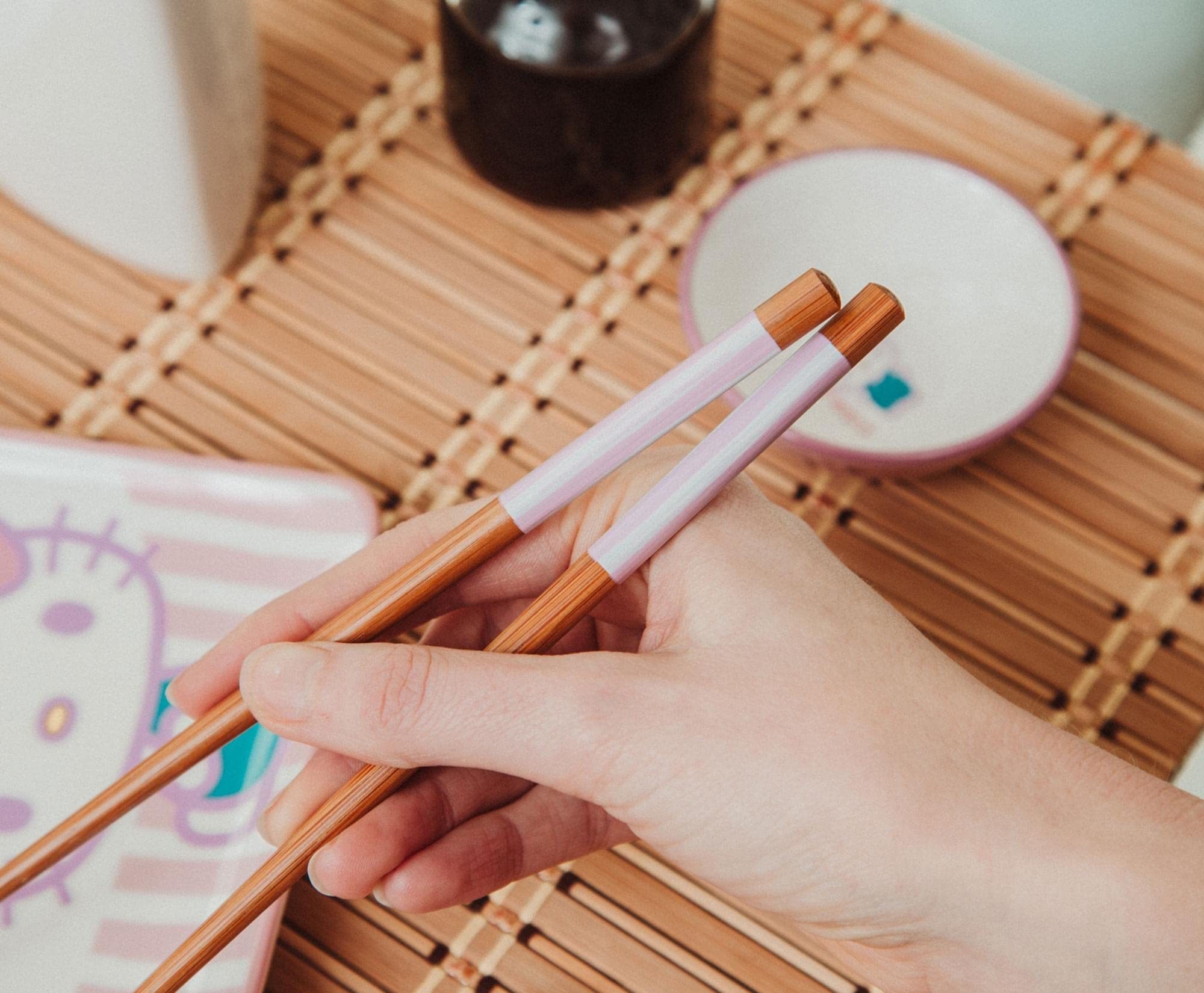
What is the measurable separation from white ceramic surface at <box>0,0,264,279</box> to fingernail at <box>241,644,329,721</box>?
0.26 m

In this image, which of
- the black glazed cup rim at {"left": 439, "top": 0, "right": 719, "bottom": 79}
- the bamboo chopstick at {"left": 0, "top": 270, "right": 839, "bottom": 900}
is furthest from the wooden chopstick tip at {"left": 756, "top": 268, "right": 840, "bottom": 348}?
the black glazed cup rim at {"left": 439, "top": 0, "right": 719, "bottom": 79}

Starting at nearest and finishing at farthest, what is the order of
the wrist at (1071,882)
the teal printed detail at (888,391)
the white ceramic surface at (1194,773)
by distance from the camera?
the wrist at (1071,882) → the white ceramic surface at (1194,773) → the teal printed detail at (888,391)

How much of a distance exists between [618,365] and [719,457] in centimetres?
21

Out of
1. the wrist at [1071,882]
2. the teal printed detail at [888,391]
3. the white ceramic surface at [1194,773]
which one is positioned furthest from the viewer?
the teal printed detail at [888,391]

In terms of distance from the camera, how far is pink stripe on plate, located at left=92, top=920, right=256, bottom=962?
1.38 feet

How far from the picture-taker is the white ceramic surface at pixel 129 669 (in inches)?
16.6

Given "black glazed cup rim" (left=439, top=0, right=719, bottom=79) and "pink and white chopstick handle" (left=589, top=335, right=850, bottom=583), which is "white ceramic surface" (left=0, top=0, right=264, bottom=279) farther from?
"pink and white chopstick handle" (left=589, top=335, right=850, bottom=583)

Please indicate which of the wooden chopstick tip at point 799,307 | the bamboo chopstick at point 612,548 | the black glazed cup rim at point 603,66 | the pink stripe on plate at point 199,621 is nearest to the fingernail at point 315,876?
the bamboo chopstick at point 612,548

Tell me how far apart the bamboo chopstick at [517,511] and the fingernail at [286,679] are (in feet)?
0.06

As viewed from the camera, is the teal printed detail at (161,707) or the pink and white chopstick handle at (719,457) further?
the teal printed detail at (161,707)

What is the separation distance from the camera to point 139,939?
0.42 m

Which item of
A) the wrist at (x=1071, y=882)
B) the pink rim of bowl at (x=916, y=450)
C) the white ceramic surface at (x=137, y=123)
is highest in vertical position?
the pink rim of bowl at (x=916, y=450)

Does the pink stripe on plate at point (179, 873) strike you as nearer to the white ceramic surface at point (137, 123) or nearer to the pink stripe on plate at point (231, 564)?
the pink stripe on plate at point (231, 564)

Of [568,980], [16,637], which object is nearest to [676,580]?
[568,980]
